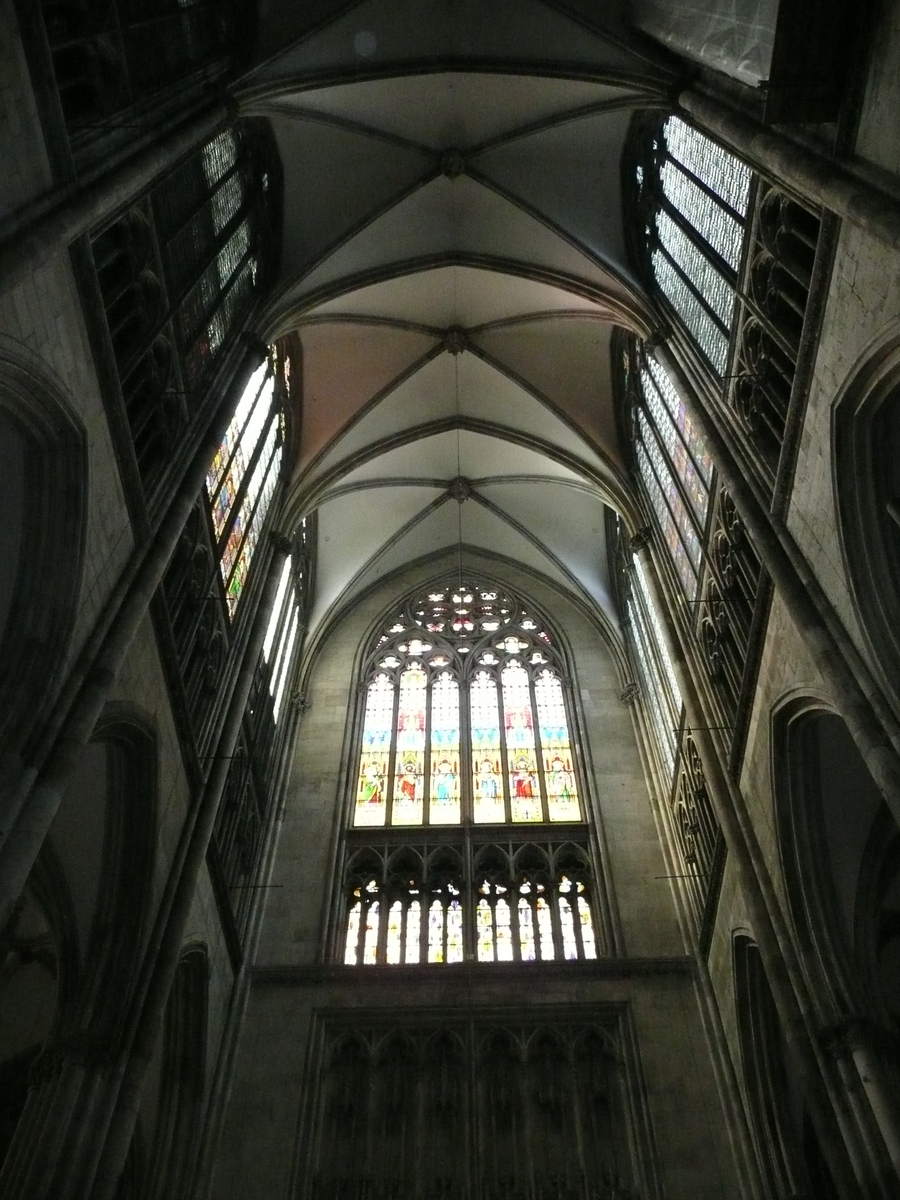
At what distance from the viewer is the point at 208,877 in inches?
465

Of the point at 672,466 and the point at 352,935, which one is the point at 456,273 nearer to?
the point at 672,466

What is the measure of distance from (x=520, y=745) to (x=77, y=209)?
12113mm

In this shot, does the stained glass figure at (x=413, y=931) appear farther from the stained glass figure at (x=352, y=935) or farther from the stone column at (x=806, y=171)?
the stone column at (x=806, y=171)

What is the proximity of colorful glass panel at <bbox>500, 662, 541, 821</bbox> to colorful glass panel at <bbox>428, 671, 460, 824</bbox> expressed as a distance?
918 millimetres

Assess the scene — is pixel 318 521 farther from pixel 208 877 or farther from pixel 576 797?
pixel 208 877

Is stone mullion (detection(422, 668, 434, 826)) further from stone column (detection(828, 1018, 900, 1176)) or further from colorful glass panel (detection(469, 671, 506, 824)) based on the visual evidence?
stone column (detection(828, 1018, 900, 1176))

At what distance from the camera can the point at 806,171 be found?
7719 mm

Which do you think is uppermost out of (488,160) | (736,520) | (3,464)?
(488,160)

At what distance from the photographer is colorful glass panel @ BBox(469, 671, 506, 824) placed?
16047 millimetres

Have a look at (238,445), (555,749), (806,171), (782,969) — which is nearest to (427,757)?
(555,749)

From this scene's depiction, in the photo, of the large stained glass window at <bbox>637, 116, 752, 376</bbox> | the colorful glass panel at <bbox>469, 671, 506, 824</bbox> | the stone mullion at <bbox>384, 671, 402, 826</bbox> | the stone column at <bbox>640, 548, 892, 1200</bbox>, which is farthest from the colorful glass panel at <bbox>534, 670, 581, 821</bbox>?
the large stained glass window at <bbox>637, 116, 752, 376</bbox>

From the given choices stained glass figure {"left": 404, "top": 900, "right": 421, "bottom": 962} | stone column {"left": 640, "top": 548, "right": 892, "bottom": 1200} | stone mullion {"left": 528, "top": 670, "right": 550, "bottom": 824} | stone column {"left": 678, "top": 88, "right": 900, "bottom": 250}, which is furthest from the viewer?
stone mullion {"left": 528, "top": 670, "right": 550, "bottom": 824}

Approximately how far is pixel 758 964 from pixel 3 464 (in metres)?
9.54

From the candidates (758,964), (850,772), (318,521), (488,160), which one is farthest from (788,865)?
(318,521)
